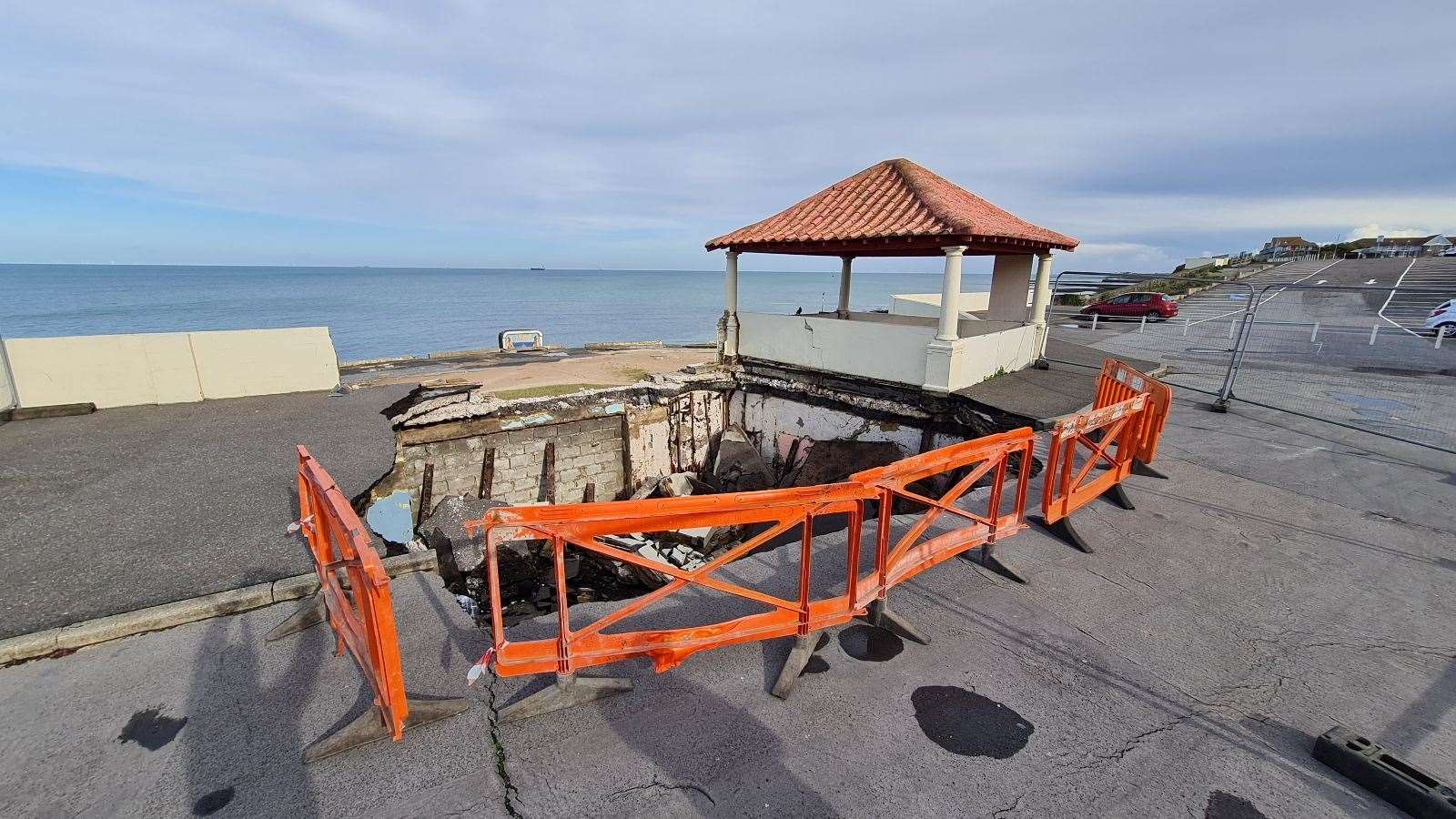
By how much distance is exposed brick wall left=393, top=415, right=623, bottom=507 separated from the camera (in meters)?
9.23

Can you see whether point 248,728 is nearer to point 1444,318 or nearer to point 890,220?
point 890,220

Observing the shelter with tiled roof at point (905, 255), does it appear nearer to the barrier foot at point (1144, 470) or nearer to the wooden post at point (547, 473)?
the barrier foot at point (1144, 470)

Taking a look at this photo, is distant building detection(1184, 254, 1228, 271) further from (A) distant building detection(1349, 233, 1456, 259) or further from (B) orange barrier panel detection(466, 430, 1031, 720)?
(B) orange barrier panel detection(466, 430, 1031, 720)

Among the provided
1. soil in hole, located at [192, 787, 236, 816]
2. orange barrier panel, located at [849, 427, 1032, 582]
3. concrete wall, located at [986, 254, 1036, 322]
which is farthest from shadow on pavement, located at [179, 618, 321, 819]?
concrete wall, located at [986, 254, 1036, 322]

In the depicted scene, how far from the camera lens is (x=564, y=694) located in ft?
11.3

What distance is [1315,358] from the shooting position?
1444cm

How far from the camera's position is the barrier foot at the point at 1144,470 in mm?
7273

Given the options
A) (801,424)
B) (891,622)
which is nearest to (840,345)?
(801,424)

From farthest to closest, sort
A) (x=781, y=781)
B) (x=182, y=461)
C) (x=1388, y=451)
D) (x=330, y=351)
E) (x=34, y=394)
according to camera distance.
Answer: (x=330, y=351) → (x=34, y=394) → (x=1388, y=451) → (x=182, y=461) → (x=781, y=781)

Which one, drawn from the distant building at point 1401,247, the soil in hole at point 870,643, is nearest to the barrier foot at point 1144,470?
the soil in hole at point 870,643

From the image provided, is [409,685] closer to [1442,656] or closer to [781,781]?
[781,781]

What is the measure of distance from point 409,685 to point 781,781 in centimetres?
241

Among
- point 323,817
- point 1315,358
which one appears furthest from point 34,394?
point 1315,358

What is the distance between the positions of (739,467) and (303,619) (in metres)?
8.47
